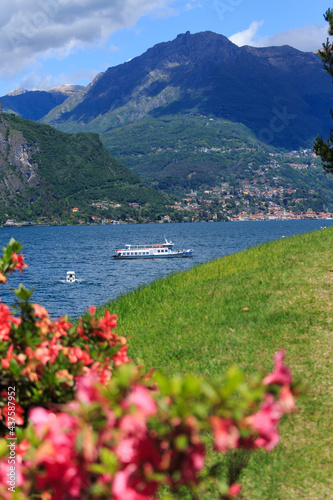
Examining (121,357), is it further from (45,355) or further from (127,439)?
(127,439)

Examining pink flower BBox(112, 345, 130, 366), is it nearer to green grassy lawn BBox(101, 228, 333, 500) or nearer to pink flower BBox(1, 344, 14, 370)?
green grassy lawn BBox(101, 228, 333, 500)

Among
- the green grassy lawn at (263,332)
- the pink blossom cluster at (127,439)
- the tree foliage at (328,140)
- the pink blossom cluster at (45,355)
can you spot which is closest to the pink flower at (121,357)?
the pink blossom cluster at (45,355)

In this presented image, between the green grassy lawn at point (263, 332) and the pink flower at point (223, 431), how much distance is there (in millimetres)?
2206

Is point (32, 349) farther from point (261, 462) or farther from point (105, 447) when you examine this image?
point (261, 462)

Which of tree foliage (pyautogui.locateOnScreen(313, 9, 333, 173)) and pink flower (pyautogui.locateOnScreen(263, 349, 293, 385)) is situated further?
tree foliage (pyautogui.locateOnScreen(313, 9, 333, 173))

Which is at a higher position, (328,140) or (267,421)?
(328,140)

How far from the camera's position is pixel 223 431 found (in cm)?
142

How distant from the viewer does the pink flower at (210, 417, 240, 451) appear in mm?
1403

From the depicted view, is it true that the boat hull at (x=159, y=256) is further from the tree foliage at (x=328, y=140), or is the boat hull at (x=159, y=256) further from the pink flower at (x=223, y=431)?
the pink flower at (x=223, y=431)

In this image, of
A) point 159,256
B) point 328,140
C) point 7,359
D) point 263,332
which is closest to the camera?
point 7,359

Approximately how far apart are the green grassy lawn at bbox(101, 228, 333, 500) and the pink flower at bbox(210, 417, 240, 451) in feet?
7.24

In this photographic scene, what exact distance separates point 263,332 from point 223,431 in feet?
22.9

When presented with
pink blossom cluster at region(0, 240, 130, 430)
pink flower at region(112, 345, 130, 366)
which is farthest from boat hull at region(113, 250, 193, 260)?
pink flower at region(112, 345, 130, 366)

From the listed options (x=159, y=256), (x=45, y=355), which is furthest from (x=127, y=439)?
(x=159, y=256)
